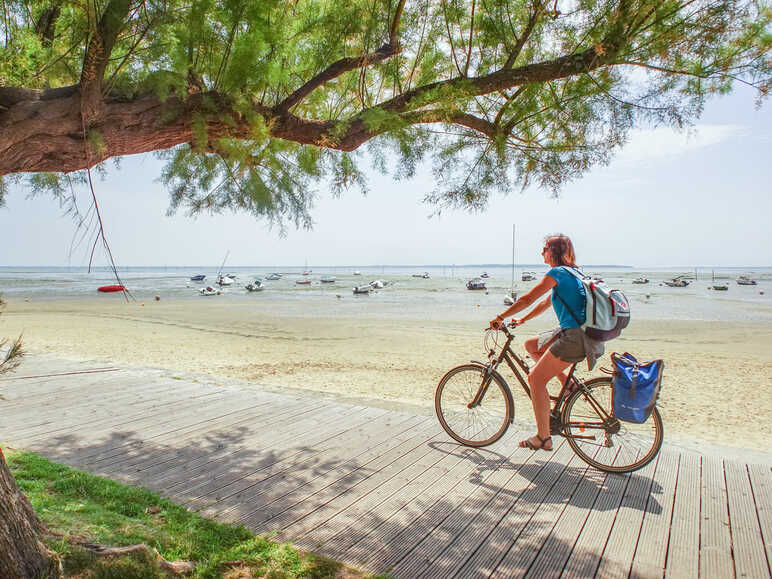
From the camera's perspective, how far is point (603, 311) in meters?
3.06

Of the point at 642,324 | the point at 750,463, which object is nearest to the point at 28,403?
the point at 750,463

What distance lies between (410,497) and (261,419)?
203 cm

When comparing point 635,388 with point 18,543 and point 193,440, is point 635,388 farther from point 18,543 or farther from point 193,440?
point 193,440

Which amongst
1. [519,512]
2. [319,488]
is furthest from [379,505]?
[519,512]

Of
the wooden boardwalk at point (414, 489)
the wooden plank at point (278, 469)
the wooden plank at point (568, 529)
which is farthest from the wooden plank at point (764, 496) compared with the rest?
the wooden plank at point (278, 469)

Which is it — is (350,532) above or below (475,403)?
below

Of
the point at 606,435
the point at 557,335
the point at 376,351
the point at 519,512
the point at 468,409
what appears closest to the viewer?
the point at 519,512

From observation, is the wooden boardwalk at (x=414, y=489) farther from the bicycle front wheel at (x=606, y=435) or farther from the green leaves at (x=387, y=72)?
the green leaves at (x=387, y=72)

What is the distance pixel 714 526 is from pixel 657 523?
29 centimetres

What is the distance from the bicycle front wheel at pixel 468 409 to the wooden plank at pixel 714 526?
1.34 meters

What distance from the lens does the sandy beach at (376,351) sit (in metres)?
7.31

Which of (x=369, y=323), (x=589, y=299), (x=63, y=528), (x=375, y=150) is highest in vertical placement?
(x=375, y=150)

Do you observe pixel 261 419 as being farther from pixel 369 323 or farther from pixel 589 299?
pixel 369 323

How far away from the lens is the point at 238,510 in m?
2.75
